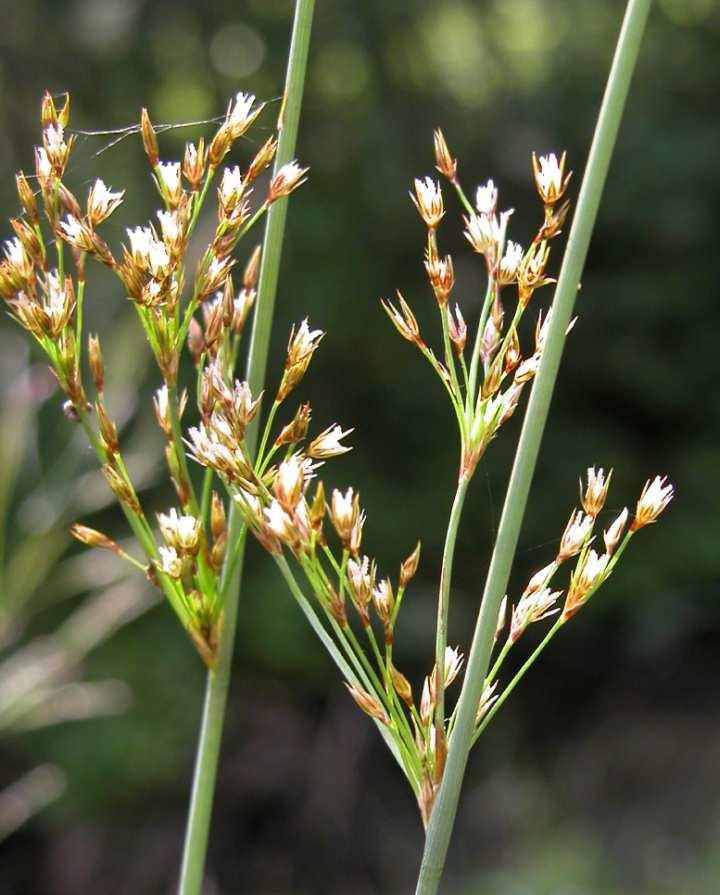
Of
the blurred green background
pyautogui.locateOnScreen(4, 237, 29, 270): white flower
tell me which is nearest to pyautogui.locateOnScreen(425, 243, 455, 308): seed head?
pyautogui.locateOnScreen(4, 237, 29, 270): white flower

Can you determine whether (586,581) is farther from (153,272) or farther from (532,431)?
(153,272)

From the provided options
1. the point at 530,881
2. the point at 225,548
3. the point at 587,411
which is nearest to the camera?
the point at 225,548

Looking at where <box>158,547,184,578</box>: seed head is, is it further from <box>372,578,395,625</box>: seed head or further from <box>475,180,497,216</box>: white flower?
<box>475,180,497,216</box>: white flower

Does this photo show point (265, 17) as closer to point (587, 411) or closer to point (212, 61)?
point (212, 61)

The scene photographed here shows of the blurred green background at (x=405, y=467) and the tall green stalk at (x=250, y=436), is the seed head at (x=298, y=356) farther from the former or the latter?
the blurred green background at (x=405, y=467)

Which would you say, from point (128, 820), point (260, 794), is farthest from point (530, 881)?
point (128, 820)

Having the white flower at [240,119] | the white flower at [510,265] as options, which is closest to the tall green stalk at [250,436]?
the white flower at [240,119]
